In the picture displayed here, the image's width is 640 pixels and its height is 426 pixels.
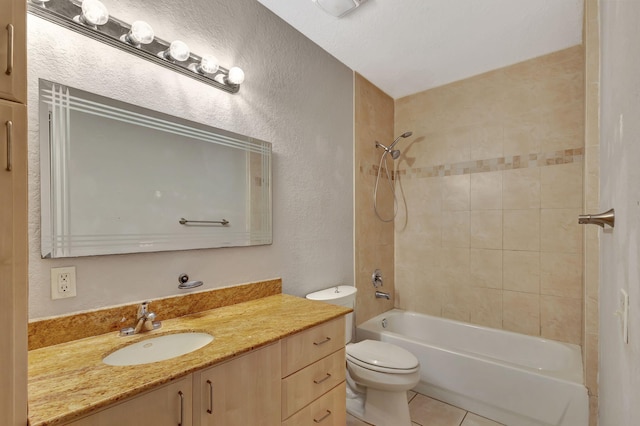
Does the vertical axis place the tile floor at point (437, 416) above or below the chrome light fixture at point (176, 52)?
below

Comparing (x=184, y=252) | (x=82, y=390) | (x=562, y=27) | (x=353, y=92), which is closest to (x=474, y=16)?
(x=562, y=27)

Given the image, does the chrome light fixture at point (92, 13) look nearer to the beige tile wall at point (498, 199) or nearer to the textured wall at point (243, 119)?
the textured wall at point (243, 119)

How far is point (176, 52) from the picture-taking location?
1355 mm

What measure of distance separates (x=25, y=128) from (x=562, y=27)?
281 centimetres

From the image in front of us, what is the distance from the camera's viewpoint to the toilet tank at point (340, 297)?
1993 millimetres

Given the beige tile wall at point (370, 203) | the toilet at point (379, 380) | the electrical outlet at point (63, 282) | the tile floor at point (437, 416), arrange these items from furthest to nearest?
the beige tile wall at point (370, 203) < the tile floor at point (437, 416) < the toilet at point (379, 380) < the electrical outlet at point (63, 282)

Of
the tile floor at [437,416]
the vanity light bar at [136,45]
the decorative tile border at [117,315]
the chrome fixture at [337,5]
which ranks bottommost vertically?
the tile floor at [437,416]

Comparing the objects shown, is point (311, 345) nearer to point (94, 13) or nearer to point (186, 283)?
point (186, 283)

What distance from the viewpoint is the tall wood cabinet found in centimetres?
62

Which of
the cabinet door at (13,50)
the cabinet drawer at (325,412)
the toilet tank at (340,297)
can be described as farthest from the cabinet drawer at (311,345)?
the cabinet door at (13,50)

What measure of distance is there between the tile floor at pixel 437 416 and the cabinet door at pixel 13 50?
2.21 meters

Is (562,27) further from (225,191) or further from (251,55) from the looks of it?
(225,191)

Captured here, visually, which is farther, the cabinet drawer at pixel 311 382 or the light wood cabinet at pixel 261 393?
the cabinet drawer at pixel 311 382

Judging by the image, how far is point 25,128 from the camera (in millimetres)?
669
